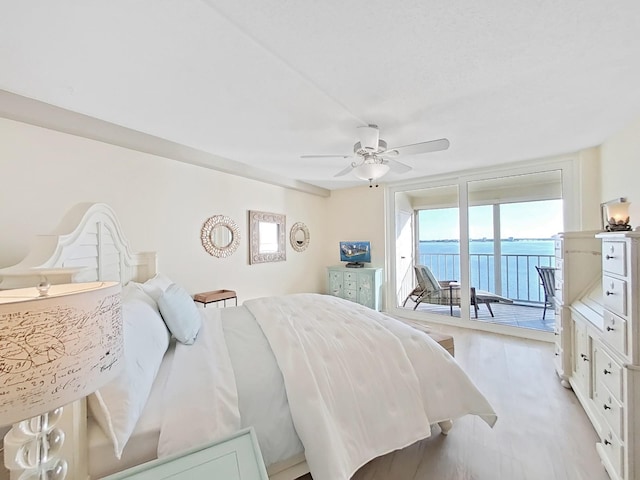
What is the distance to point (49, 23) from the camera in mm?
1255

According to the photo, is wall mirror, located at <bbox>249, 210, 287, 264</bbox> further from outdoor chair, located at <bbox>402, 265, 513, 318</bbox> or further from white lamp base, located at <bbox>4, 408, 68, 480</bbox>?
white lamp base, located at <bbox>4, 408, 68, 480</bbox>

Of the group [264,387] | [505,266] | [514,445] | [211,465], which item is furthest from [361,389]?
[505,266]

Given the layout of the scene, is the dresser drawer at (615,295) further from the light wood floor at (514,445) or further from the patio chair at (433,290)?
the patio chair at (433,290)

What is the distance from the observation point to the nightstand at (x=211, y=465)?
0.83 m

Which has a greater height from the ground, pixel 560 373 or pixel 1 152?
pixel 1 152

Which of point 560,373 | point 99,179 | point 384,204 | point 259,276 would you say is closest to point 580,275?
point 560,373

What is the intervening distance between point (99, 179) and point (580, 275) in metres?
4.36

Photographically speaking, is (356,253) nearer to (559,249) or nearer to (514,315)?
(514,315)

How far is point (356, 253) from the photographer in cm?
488

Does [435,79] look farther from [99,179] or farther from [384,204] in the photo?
[384,204]

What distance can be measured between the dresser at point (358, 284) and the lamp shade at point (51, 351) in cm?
401

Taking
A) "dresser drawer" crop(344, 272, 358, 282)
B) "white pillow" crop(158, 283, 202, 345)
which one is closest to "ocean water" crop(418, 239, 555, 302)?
"dresser drawer" crop(344, 272, 358, 282)

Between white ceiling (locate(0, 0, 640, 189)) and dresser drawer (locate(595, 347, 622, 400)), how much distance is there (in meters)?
1.71

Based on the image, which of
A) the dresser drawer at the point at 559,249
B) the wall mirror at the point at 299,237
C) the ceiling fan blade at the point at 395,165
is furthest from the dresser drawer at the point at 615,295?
the wall mirror at the point at 299,237
